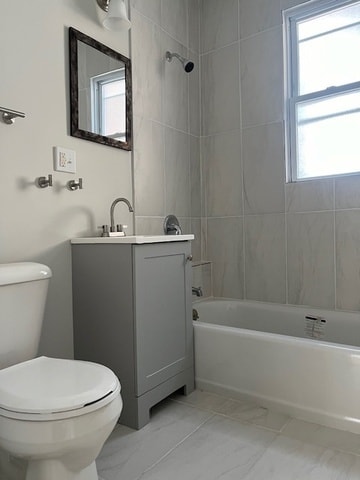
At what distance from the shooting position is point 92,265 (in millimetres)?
1753

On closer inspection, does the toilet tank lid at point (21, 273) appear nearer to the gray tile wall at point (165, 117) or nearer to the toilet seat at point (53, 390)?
the toilet seat at point (53, 390)

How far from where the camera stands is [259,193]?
256cm

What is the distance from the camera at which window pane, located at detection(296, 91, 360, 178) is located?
224cm

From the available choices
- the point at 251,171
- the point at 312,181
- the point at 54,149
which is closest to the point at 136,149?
the point at 54,149

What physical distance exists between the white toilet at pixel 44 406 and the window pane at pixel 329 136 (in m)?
1.90

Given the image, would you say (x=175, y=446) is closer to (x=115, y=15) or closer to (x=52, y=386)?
(x=52, y=386)

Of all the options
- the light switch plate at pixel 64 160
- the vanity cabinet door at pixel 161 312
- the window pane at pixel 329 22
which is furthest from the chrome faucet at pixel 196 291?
the window pane at pixel 329 22

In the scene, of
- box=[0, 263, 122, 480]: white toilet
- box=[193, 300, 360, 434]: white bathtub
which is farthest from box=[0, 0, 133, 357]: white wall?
box=[193, 300, 360, 434]: white bathtub

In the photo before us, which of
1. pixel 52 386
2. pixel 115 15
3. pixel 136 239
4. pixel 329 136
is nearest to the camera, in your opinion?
pixel 52 386

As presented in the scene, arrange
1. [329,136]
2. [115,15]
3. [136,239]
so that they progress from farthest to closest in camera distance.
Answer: [329,136]
[115,15]
[136,239]

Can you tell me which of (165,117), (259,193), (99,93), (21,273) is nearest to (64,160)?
(99,93)

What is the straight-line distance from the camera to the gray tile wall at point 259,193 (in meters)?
2.27

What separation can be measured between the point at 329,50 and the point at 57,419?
8.46 ft

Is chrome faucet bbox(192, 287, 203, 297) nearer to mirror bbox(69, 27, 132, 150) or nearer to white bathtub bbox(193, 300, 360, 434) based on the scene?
white bathtub bbox(193, 300, 360, 434)
